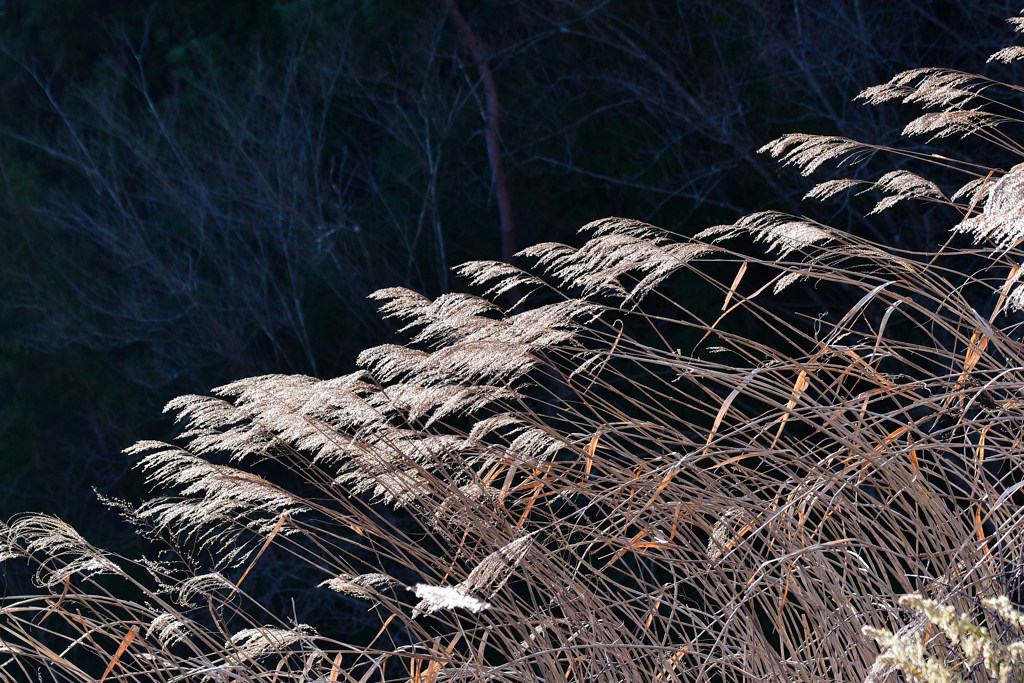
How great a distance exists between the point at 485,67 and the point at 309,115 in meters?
1.98

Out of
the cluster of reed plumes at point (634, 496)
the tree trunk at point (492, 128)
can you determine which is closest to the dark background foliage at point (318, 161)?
the tree trunk at point (492, 128)

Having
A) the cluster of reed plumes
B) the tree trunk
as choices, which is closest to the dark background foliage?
the tree trunk

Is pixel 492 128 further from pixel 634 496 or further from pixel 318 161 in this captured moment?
pixel 634 496

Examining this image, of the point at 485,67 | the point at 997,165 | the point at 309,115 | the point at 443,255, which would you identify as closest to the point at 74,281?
the point at 309,115

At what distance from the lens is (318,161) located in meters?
8.95

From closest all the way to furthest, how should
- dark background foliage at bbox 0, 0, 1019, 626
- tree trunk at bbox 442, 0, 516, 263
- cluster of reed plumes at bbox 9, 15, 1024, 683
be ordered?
1. cluster of reed plumes at bbox 9, 15, 1024, 683
2. dark background foliage at bbox 0, 0, 1019, 626
3. tree trunk at bbox 442, 0, 516, 263

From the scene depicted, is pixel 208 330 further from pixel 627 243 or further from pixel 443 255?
pixel 627 243

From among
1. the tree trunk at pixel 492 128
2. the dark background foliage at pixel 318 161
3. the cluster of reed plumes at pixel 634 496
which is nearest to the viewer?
the cluster of reed plumes at pixel 634 496

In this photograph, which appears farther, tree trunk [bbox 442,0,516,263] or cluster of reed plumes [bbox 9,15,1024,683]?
tree trunk [bbox 442,0,516,263]

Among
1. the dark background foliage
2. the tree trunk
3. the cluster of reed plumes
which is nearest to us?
the cluster of reed plumes

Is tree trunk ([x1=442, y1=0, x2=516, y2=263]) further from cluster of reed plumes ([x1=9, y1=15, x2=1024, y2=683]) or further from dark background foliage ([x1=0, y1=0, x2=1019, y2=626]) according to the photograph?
cluster of reed plumes ([x1=9, y1=15, x2=1024, y2=683])

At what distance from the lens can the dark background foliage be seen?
696cm

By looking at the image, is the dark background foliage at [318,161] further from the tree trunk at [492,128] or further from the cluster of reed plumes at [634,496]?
the cluster of reed plumes at [634,496]

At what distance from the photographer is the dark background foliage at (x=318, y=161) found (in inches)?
274
